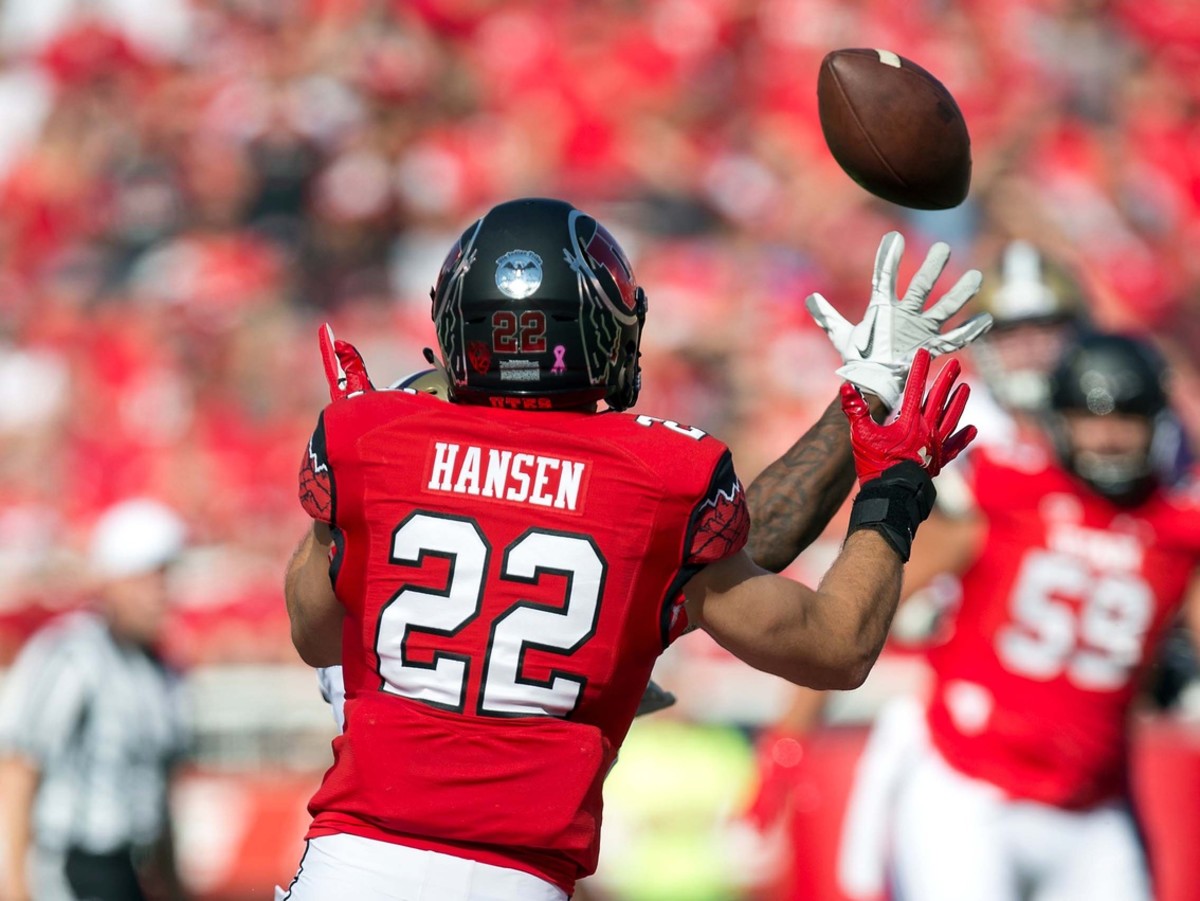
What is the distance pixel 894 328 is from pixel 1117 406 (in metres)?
2.20

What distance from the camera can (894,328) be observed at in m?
2.99

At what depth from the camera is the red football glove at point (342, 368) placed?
293 cm

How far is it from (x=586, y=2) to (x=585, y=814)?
938 centimetres

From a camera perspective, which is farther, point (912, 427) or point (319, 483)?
point (912, 427)

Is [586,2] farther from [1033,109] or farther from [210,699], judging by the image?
[210,699]

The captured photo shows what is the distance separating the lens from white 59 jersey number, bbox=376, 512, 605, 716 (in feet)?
7.85

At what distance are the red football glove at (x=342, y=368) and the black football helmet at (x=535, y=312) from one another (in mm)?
305

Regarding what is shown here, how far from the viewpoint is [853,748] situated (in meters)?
6.62

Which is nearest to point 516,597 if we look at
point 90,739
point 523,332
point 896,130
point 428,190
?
point 523,332

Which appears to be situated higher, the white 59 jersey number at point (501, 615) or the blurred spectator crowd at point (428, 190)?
the blurred spectator crowd at point (428, 190)

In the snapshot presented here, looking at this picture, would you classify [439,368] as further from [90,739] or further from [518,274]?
[90,739]

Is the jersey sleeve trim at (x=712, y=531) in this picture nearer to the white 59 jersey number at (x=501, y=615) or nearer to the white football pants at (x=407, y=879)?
the white 59 jersey number at (x=501, y=615)

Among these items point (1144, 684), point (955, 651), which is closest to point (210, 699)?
point (955, 651)

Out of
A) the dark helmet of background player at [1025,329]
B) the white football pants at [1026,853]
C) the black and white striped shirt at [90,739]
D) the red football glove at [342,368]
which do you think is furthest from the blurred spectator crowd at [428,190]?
the red football glove at [342,368]
